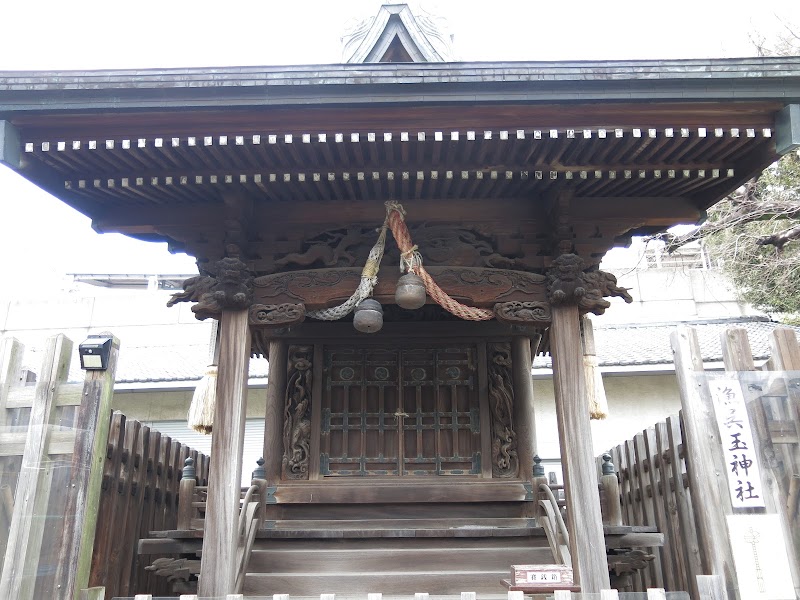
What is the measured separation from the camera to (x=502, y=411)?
7188mm

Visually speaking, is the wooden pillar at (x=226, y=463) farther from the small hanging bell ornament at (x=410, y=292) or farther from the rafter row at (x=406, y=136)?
the rafter row at (x=406, y=136)

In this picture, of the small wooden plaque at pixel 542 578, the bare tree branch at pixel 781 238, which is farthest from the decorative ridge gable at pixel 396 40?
the bare tree branch at pixel 781 238

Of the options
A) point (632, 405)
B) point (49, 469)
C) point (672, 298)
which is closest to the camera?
point (49, 469)

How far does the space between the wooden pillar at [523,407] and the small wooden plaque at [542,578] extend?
3.35m

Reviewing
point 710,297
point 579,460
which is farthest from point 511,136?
point 710,297

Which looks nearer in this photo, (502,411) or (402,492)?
(402,492)

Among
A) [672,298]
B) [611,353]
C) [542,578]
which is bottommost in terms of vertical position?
[542,578]

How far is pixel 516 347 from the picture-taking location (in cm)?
744

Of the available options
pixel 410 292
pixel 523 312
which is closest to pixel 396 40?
pixel 410 292

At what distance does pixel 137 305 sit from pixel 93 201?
67.1ft

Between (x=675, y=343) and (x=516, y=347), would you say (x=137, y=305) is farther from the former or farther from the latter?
(x=675, y=343)

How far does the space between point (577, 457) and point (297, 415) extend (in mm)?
3180

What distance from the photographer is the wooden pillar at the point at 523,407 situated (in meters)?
7.00

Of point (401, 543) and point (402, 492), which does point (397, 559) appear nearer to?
point (401, 543)
